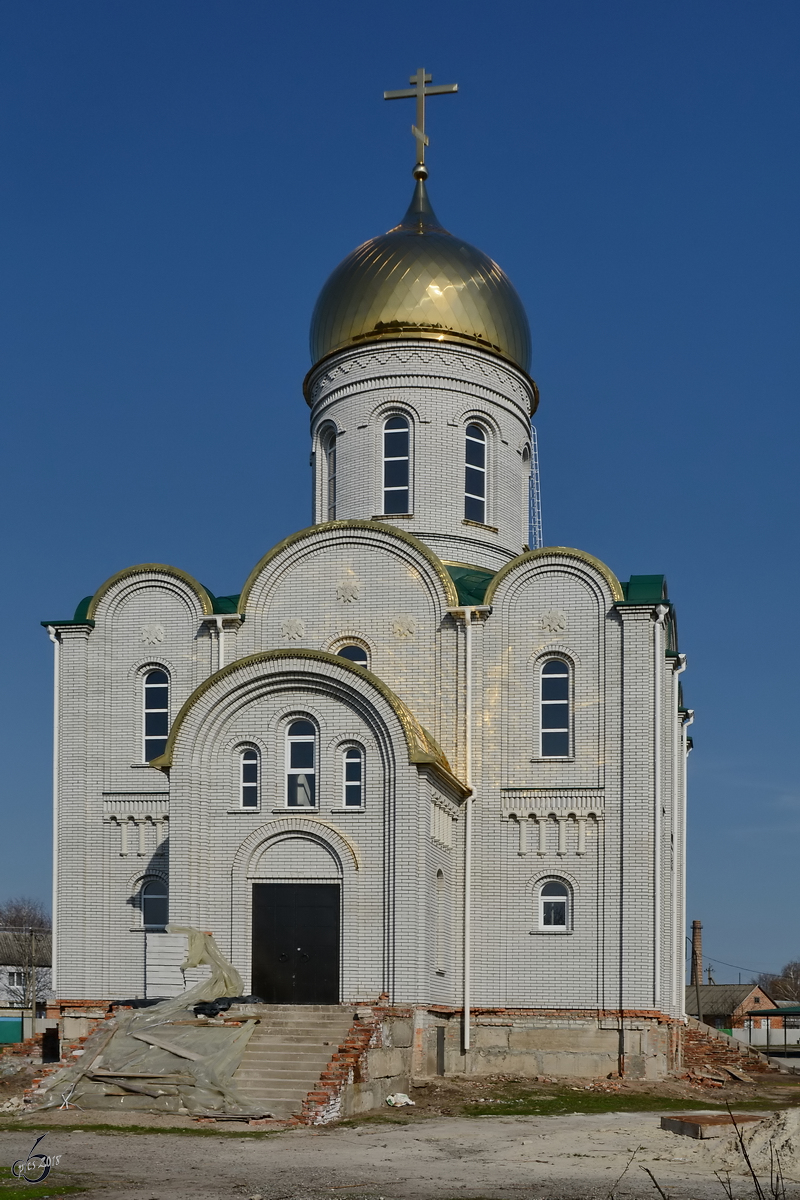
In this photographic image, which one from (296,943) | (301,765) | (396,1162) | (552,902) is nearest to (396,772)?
(301,765)

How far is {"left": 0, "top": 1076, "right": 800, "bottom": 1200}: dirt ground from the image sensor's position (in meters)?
12.4

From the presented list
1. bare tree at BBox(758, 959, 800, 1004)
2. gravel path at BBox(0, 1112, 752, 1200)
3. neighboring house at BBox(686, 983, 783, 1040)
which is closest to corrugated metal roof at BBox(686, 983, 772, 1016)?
neighboring house at BBox(686, 983, 783, 1040)

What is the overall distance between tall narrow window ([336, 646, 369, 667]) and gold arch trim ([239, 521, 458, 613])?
163 centimetres

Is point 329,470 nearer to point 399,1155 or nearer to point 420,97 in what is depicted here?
point 420,97

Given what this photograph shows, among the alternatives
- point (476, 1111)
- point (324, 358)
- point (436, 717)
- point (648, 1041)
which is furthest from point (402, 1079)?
point (324, 358)

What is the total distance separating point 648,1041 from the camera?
2206 cm

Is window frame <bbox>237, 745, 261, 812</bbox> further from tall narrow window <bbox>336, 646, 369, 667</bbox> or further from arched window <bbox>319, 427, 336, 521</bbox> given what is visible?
arched window <bbox>319, 427, 336, 521</bbox>

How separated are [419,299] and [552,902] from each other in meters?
10.9

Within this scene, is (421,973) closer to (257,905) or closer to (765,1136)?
(257,905)

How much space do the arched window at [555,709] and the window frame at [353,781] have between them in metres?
3.49

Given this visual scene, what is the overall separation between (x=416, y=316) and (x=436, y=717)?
7.56m

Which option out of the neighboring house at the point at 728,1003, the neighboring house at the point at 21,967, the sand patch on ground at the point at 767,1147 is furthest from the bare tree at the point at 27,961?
the sand patch on ground at the point at 767,1147

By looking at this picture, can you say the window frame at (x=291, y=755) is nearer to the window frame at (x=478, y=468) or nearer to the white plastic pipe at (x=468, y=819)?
the white plastic pipe at (x=468, y=819)

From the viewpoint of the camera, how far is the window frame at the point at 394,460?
85.3 ft
